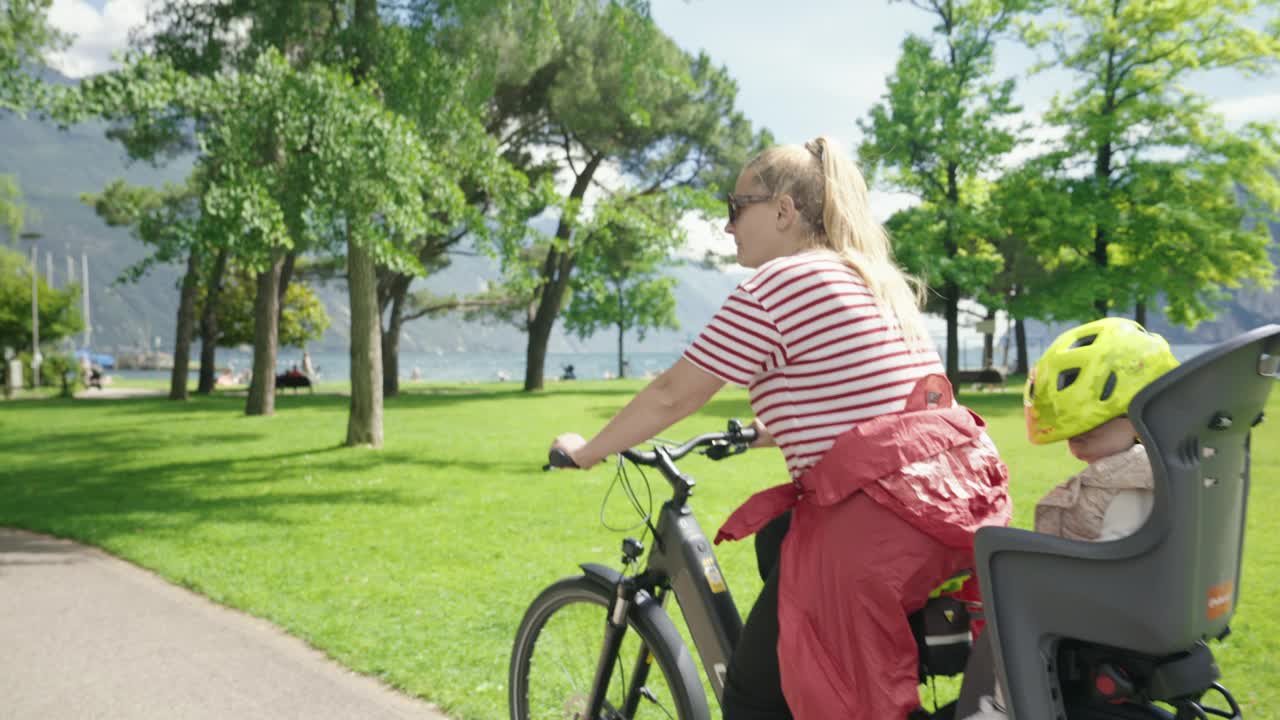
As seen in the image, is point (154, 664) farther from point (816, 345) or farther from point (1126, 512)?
point (1126, 512)

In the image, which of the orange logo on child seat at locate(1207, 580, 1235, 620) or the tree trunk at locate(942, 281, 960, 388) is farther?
the tree trunk at locate(942, 281, 960, 388)

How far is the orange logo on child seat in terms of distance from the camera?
159 centimetres

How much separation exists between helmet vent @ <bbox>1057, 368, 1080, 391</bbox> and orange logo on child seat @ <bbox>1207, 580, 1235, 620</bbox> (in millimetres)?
423

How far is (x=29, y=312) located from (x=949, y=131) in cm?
4390

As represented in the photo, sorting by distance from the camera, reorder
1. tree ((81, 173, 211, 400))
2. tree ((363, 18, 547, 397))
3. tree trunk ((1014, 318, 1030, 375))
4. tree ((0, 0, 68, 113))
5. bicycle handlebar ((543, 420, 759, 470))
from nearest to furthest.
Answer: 1. bicycle handlebar ((543, 420, 759, 470))
2. tree ((0, 0, 68, 113))
3. tree ((81, 173, 211, 400))
4. tree ((363, 18, 547, 397))
5. tree trunk ((1014, 318, 1030, 375))

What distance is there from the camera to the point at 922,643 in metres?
2.06

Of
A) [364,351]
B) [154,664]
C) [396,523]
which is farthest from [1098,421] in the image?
[364,351]

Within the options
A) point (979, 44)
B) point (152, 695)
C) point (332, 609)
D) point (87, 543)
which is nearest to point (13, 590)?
point (87, 543)

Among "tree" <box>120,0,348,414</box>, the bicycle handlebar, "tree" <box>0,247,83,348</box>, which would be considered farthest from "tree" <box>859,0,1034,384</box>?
"tree" <box>0,247,83,348</box>

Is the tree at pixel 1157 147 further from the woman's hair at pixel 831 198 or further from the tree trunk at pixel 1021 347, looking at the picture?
the woman's hair at pixel 831 198

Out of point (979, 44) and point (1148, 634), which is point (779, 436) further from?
point (979, 44)

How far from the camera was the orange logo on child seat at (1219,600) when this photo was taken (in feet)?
5.21

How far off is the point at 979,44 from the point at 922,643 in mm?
31174

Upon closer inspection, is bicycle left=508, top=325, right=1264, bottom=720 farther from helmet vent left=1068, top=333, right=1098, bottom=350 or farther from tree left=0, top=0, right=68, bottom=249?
tree left=0, top=0, right=68, bottom=249
